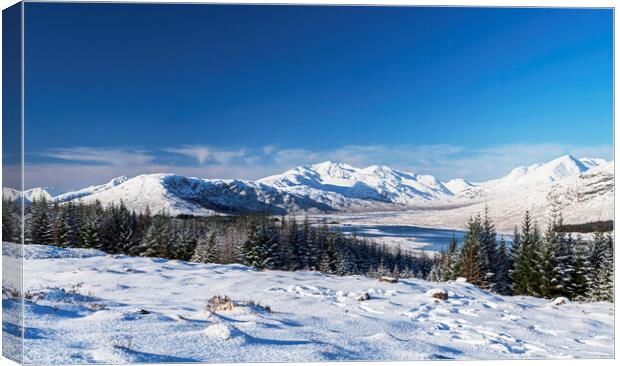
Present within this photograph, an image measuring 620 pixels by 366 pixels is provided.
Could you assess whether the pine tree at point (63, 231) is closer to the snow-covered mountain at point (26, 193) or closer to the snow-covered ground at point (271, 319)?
the snow-covered ground at point (271, 319)

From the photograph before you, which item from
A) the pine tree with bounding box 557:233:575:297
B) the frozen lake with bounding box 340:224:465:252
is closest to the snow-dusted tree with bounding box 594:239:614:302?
the pine tree with bounding box 557:233:575:297

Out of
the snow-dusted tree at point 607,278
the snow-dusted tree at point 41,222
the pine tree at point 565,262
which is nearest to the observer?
the snow-dusted tree at point 41,222

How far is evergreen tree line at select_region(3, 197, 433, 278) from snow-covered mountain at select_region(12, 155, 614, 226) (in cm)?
105

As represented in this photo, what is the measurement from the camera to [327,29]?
7.88m

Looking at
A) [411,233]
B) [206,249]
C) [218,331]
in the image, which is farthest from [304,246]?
[218,331]

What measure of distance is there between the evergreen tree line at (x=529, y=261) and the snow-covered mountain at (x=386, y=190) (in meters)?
0.85

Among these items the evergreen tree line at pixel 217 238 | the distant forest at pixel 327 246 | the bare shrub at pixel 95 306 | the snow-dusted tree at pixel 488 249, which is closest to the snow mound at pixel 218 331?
the bare shrub at pixel 95 306

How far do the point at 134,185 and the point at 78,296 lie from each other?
2.43 meters

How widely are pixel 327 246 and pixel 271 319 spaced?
22.4ft

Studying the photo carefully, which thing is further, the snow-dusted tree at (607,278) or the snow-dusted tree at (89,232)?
the snow-dusted tree at (89,232)

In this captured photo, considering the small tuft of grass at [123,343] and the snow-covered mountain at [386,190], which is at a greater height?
the snow-covered mountain at [386,190]

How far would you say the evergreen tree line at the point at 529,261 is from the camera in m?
10.5

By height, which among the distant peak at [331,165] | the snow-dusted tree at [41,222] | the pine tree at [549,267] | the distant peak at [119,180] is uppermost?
the distant peak at [331,165]

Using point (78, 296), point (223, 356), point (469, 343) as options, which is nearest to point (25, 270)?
point (78, 296)
